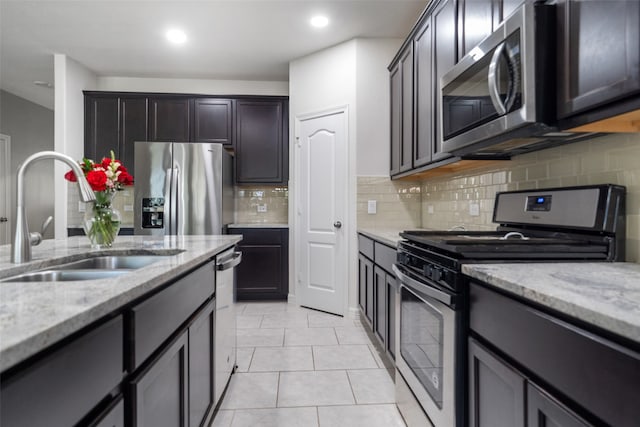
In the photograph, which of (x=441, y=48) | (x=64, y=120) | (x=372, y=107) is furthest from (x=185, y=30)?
(x=441, y=48)

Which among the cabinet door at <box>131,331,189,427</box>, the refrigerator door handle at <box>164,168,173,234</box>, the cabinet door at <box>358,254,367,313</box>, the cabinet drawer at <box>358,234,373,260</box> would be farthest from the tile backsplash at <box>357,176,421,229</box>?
the cabinet door at <box>131,331,189,427</box>

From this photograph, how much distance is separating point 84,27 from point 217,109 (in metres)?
1.47

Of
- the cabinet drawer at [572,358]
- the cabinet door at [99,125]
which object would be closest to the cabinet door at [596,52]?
the cabinet drawer at [572,358]

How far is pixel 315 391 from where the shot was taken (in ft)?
6.61

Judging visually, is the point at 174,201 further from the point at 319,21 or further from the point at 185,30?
the point at 319,21

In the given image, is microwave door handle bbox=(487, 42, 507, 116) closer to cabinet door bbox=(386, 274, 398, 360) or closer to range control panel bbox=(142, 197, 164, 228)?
cabinet door bbox=(386, 274, 398, 360)

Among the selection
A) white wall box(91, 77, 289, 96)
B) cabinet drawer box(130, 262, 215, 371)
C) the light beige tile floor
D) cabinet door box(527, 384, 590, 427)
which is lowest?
the light beige tile floor

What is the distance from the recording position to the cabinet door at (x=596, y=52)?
34.2 inches

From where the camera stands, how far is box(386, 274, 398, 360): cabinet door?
208 centimetres

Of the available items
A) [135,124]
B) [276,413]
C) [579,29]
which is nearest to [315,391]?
[276,413]

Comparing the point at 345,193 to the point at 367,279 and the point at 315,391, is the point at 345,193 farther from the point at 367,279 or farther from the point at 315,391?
the point at 315,391

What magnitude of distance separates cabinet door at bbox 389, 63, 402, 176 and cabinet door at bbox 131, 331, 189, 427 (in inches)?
95.6

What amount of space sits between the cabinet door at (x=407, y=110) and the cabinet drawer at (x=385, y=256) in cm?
76

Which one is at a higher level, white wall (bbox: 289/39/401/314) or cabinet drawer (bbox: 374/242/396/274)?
white wall (bbox: 289/39/401/314)
